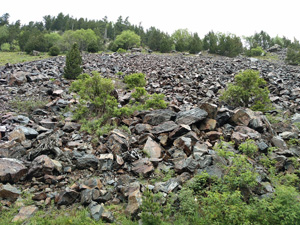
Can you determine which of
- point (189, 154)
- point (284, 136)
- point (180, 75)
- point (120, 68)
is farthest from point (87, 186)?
point (120, 68)

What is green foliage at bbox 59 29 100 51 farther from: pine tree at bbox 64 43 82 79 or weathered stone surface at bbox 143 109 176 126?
weathered stone surface at bbox 143 109 176 126

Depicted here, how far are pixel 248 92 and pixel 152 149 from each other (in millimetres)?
7823

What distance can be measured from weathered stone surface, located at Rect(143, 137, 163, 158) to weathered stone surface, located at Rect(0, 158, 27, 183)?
13.9 feet

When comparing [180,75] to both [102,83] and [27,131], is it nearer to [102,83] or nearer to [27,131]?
[102,83]

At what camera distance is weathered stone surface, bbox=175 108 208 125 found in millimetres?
9195

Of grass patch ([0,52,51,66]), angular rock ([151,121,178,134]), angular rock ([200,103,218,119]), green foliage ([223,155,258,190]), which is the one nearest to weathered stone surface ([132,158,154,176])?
angular rock ([151,121,178,134])

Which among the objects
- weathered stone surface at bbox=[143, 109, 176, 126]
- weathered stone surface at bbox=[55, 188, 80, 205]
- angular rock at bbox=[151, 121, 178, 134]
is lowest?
weathered stone surface at bbox=[55, 188, 80, 205]

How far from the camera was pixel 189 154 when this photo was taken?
25.3ft

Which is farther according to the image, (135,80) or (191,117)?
(135,80)

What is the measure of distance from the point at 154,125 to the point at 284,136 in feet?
19.4

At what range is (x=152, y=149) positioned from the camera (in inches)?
309

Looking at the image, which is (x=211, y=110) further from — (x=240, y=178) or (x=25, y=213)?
(x=25, y=213)

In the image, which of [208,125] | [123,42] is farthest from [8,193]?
[123,42]

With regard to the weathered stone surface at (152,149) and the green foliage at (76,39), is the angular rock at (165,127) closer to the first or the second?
the weathered stone surface at (152,149)
